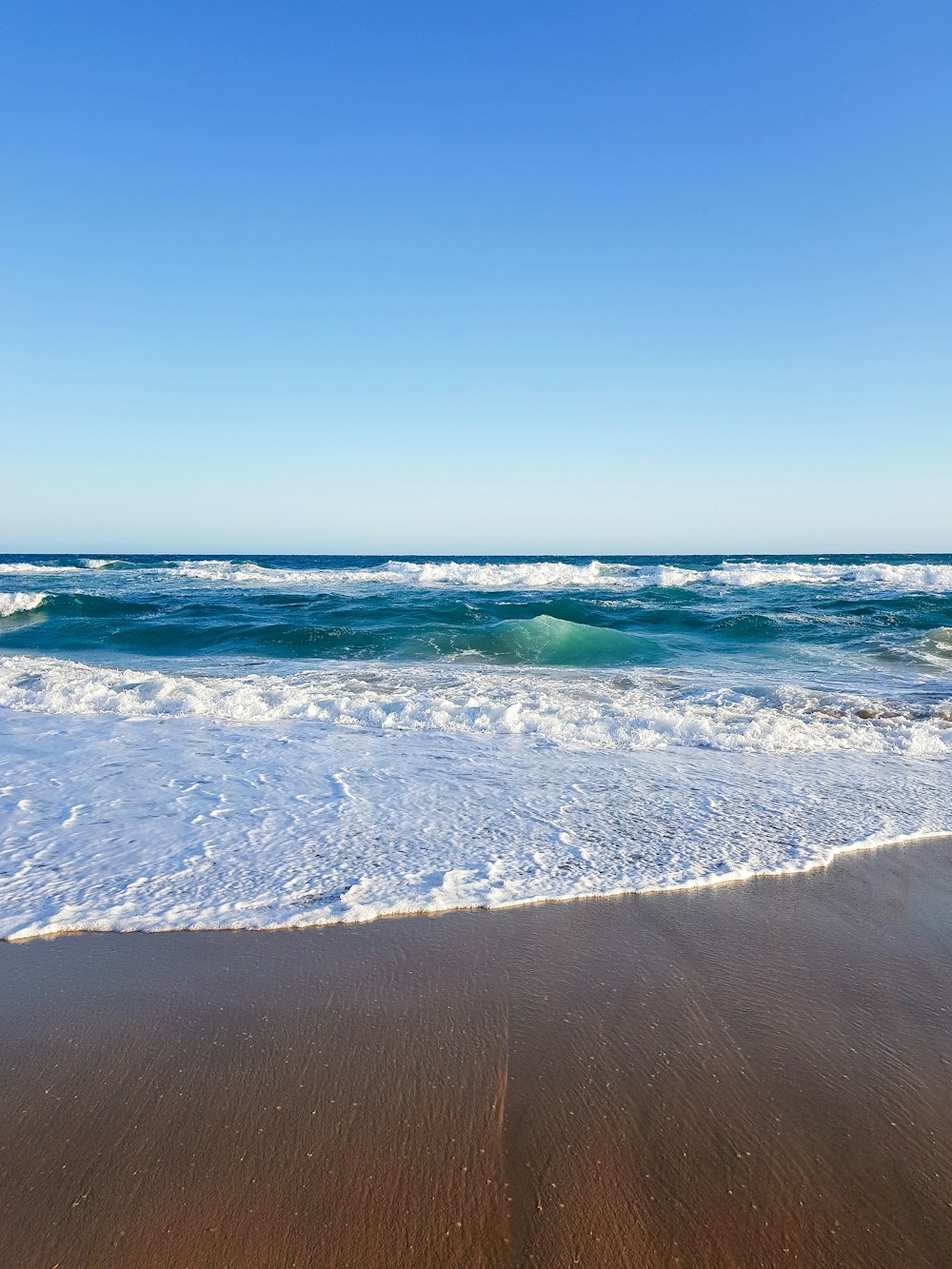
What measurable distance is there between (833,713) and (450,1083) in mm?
6513

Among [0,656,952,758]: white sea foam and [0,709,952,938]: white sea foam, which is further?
[0,656,952,758]: white sea foam

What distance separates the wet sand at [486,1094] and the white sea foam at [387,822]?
0.95ft

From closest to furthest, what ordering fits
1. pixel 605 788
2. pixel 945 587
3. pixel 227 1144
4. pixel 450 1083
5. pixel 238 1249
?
pixel 238 1249 → pixel 227 1144 → pixel 450 1083 → pixel 605 788 → pixel 945 587

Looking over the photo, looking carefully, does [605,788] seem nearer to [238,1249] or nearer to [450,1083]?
[450,1083]

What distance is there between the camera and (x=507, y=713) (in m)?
7.30

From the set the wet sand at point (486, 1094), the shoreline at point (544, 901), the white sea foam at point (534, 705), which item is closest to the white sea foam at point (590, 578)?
the white sea foam at point (534, 705)

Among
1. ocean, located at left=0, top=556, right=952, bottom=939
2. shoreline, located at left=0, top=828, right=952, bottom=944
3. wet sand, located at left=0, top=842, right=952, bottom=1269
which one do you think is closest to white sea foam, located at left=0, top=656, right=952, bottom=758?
ocean, located at left=0, top=556, right=952, bottom=939

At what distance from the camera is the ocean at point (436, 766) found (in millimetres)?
3615

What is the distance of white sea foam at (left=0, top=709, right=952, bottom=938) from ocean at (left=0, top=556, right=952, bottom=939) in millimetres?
19

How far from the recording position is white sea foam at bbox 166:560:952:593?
26.7 metres

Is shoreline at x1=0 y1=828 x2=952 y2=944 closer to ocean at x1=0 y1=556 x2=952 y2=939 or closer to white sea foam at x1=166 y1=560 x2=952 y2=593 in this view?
ocean at x1=0 y1=556 x2=952 y2=939

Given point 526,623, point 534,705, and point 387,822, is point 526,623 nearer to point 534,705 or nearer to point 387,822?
point 534,705

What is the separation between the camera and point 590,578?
32125 millimetres

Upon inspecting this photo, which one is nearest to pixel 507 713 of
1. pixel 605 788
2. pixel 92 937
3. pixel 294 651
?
pixel 605 788
